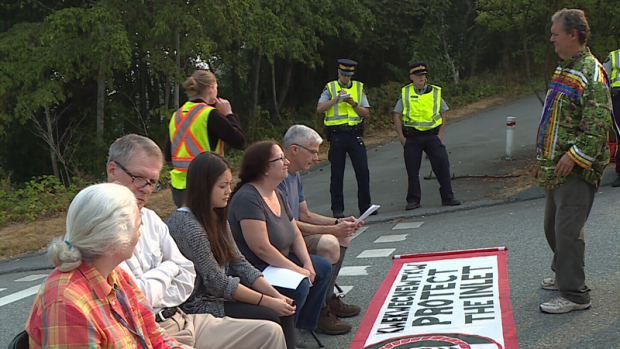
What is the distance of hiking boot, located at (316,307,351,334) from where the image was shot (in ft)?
16.6

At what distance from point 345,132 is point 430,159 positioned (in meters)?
1.31

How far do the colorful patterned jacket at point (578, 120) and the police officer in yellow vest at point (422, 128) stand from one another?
15.8ft

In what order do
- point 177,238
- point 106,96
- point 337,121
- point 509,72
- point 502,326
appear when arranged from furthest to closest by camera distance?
1. point 509,72
2. point 106,96
3. point 337,121
4. point 502,326
5. point 177,238

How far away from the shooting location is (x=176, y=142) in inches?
251

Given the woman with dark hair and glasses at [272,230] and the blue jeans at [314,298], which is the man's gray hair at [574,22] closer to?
the woman with dark hair and glasses at [272,230]

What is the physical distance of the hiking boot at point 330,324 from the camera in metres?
5.07

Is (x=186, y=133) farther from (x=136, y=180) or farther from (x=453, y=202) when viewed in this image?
(x=453, y=202)

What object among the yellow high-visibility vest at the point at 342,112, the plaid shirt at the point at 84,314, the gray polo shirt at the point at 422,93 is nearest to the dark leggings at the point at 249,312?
the plaid shirt at the point at 84,314

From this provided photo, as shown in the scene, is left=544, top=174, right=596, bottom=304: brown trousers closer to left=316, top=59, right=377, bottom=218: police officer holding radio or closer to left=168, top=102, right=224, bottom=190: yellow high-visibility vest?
left=168, top=102, right=224, bottom=190: yellow high-visibility vest

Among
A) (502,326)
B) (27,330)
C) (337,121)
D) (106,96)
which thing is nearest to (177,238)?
(27,330)

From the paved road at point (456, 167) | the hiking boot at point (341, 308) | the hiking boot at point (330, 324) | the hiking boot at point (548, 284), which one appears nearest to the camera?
the hiking boot at point (330, 324)

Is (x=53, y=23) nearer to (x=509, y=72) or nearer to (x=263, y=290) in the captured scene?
(x=263, y=290)

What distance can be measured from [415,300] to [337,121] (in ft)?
15.0

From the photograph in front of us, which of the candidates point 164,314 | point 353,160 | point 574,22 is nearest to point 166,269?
point 164,314
